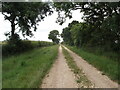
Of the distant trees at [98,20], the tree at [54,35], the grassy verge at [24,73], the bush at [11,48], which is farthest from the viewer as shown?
the tree at [54,35]

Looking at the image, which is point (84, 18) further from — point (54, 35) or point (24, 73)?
point (54, 35)

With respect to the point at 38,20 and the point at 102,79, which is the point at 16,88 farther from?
the point at 38,20

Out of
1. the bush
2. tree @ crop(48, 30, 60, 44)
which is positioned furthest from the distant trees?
tree @ crop(48, 30, 60, 44)

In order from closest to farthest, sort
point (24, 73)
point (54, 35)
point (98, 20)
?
point (24, 73)
point (98, 20)
point (54, 35)

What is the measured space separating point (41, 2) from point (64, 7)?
9.63 meters

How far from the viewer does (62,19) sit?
95.1 ft

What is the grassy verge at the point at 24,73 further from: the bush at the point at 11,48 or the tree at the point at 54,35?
the tree at the point at 54,35

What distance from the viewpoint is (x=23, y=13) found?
1094 inches

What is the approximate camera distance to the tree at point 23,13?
26.4 meters

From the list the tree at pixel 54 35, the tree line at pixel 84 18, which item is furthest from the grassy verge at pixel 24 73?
the tree at pixel 54 35

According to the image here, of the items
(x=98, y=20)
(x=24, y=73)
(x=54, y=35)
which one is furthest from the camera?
(x=54, y=35)

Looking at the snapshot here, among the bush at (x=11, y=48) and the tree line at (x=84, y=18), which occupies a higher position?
the tree line at (x=84, y=18)

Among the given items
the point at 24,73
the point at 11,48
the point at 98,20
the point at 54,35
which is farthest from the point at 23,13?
the point at 54,35

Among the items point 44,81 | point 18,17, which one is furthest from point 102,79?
point 18,17
